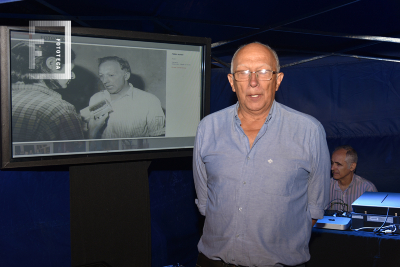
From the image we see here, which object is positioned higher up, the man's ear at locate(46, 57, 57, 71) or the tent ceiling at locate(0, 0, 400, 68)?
the tent ceiling at locate(0, 0, 400, 68)

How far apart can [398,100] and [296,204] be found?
2.09 meters

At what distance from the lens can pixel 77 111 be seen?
1801mm

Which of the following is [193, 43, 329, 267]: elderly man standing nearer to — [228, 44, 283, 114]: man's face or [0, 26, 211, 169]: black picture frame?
[228, 44, 283, 114]: man's face

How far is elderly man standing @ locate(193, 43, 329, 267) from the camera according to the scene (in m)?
1.33

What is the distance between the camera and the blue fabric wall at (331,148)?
7.54ft

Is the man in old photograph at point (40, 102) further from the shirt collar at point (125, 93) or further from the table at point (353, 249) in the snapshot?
the table at point (353, 249)

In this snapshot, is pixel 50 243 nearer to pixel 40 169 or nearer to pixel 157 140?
pixel 40 169

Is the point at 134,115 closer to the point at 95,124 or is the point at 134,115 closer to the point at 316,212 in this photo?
the point at 95,124

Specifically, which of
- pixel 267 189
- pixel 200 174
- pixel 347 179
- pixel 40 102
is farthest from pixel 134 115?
pixel 347 179

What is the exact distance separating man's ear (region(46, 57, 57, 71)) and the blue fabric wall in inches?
33.9

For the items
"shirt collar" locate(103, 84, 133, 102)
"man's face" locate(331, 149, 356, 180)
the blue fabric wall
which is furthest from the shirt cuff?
the blue fabric wall

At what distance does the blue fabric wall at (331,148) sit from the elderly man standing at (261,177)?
136 cm

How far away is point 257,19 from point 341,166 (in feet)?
4.71

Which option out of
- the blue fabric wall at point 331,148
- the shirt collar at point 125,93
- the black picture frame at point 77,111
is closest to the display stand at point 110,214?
the black picture frame at point 77,111
